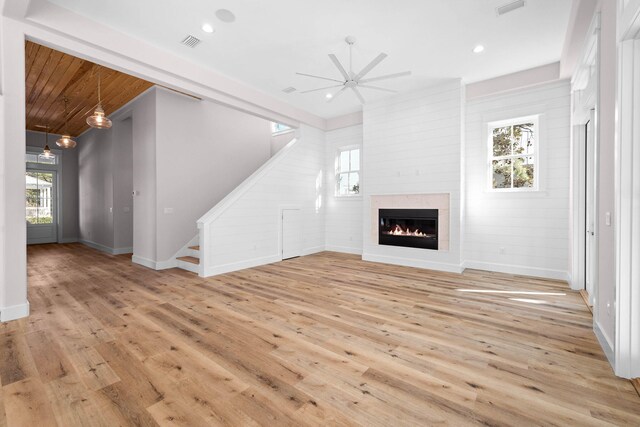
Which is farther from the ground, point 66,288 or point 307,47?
point 307,47

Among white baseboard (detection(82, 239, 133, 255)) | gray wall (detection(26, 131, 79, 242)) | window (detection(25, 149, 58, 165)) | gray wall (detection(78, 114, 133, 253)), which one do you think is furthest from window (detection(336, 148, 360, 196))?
window (detection(25, 149, 58, 165))

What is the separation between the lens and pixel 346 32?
3623 mm

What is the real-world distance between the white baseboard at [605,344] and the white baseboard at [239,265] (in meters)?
4.89

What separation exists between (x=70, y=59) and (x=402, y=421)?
6278 millimetres

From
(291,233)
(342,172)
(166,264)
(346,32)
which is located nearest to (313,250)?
(291,233)

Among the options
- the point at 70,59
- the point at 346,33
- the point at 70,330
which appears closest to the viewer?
the point at 70,330

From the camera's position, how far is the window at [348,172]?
7068 millimetres

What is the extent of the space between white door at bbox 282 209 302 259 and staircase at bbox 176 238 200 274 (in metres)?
1.83

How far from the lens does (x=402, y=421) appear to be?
5.00 ft

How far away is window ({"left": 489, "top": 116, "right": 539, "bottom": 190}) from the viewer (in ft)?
15.4

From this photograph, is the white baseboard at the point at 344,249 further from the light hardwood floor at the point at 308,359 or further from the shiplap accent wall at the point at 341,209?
the light hardwood floor at the point at 308,359

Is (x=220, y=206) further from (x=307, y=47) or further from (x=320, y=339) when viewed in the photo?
(x=320, y=339)

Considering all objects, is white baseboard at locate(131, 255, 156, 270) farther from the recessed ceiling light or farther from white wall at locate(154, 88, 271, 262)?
the recessed ceiling light

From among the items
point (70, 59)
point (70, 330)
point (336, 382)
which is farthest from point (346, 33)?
point (70, 330)
